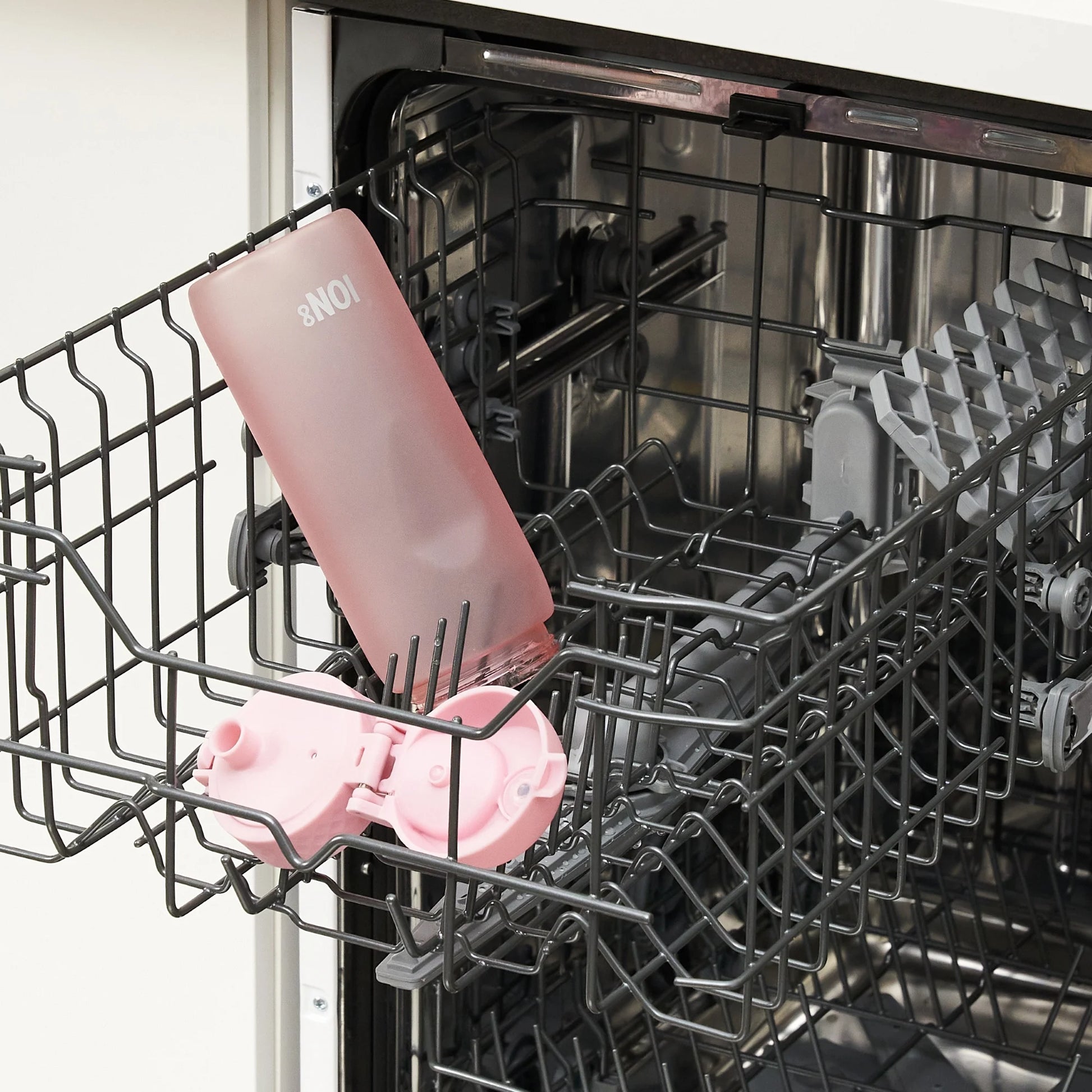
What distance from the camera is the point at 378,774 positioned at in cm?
69

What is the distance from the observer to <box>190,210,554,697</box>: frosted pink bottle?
2.38 ft

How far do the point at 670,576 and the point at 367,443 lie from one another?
541 millimetres

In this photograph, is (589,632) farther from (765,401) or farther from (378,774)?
(378,774)

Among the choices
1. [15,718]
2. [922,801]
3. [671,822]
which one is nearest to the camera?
[15,718]

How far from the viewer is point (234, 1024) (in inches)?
39.8

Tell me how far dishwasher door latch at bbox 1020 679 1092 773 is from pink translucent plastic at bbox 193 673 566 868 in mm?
219

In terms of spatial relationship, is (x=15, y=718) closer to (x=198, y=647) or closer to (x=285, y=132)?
(x=198, y=647)

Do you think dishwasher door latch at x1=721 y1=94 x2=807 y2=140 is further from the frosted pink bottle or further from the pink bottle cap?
the pink bottle cap

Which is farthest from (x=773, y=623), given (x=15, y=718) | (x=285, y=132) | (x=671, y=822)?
(x=671, y=822)

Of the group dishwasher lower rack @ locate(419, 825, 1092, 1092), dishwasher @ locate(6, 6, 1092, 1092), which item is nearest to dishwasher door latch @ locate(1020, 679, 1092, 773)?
dishwasher @ locate(6, 6, 1092, 1092)

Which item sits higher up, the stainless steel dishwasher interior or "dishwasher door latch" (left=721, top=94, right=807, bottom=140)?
"dishwasher door latch" (left=721, top=94, right=807, bottom=140)

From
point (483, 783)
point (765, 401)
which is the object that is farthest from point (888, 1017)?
point (483, 783)

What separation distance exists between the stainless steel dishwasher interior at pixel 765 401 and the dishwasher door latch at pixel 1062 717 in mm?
356

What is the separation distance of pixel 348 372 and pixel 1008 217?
1.83 ft
